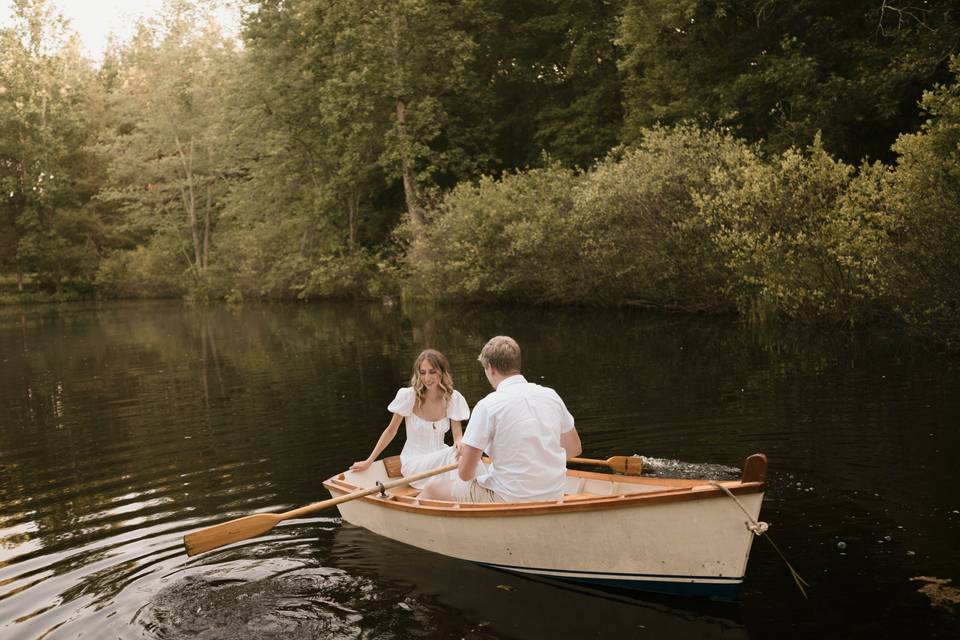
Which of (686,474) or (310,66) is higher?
(310,66)

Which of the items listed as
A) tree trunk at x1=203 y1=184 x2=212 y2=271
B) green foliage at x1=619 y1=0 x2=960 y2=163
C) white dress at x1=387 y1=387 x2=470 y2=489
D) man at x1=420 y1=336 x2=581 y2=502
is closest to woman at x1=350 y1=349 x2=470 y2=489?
white dress at x1=387 y1=387 x2=470 y2=489

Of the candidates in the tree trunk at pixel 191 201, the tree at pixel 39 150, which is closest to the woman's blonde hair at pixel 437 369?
the tree trunk at pixel 191 201

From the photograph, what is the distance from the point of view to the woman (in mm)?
6961

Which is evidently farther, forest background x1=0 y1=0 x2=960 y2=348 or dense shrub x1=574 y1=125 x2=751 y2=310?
dense shrub x1=574 y1=125 x2=751 y2=310

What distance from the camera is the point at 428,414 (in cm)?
728

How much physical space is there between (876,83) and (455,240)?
13.2 metres

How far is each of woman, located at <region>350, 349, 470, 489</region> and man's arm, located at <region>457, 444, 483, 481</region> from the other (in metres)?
1.09

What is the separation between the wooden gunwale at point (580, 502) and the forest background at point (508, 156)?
10220 mm

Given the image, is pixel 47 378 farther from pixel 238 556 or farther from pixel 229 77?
pixel 229 77

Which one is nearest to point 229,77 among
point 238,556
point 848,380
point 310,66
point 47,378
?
point 310,66

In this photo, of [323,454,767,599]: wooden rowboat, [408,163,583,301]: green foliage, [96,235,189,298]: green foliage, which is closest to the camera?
[323,454,767,599]: wooden rowboat

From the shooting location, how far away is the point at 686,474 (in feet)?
26.0

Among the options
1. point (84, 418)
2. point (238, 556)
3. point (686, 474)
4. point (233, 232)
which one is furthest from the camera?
point (233, 232)

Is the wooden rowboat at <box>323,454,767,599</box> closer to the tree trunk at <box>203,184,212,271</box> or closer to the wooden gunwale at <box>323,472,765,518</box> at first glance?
the wooden gunwale at <box>323,472,765,518</box>
